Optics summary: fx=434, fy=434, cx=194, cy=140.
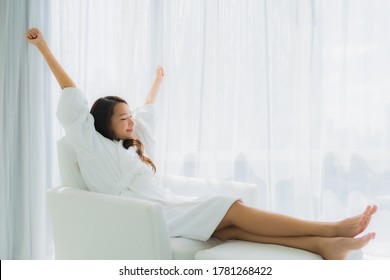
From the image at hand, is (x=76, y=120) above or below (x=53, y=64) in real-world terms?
below

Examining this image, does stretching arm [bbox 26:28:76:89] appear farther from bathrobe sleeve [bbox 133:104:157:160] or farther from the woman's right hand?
bathrobe sleeve [bbox 133:104:157:160]

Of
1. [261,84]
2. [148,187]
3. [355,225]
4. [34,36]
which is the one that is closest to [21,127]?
[34,36]

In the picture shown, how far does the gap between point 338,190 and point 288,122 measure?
49 centimetres

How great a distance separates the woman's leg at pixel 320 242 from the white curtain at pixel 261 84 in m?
0.74

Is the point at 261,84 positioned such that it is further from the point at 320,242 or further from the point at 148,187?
the point at 320,242

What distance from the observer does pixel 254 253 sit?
1.69 meters

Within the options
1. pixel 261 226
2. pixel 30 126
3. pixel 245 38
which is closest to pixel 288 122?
pixel 245 38

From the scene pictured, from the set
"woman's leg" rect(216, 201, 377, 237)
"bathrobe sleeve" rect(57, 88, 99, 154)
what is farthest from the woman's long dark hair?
"woman's leg" rect(216, 201, 377, 237)

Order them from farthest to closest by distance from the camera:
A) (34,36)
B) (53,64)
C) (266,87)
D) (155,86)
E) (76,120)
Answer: (155,86), (266,87), (34,36), (53,64), (76,120)

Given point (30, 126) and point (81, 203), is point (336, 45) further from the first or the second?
point (30, 126)

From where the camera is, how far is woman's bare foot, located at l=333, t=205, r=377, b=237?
172 cm

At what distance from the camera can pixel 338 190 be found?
99.2 inches

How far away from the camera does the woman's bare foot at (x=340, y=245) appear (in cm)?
167

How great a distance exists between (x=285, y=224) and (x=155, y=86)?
128 cm
